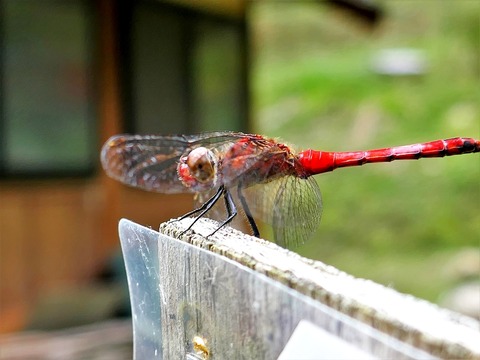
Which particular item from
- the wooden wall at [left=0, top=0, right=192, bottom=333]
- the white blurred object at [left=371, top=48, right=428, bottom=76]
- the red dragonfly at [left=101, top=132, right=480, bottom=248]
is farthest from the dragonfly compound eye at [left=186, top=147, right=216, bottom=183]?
the white blurred object at [left=371, top=48, right=428, bottom=76]

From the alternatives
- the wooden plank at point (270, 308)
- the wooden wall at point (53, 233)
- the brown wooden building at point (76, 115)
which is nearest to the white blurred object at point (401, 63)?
the brown wooden building at point (76, 115)

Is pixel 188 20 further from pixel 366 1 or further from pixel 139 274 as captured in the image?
pixel 139 274

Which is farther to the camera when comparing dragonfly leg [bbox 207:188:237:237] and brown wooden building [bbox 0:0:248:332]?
brown wooden building [bbox 0:0:248:332]

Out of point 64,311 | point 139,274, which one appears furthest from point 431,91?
point 139,274

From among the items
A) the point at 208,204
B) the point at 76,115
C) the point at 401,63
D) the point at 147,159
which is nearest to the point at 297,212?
the point at 208,204

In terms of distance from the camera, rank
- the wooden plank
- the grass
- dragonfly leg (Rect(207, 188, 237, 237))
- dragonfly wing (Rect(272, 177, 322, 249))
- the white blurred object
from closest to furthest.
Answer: the wooden plank
dragonfly leg (Rect(207, 188, 237, 237))
dragonfly wing (Rect(272, 177, 322, 249))
the grass
the white blurred object

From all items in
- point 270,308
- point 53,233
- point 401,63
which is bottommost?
point 53,233

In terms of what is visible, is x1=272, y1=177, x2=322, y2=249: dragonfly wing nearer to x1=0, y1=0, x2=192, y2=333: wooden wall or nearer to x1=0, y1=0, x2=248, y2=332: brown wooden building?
x1=0, y1=0, x2=192, y2=333: wooden wall

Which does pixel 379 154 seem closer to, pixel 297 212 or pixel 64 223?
pixel 297 212
